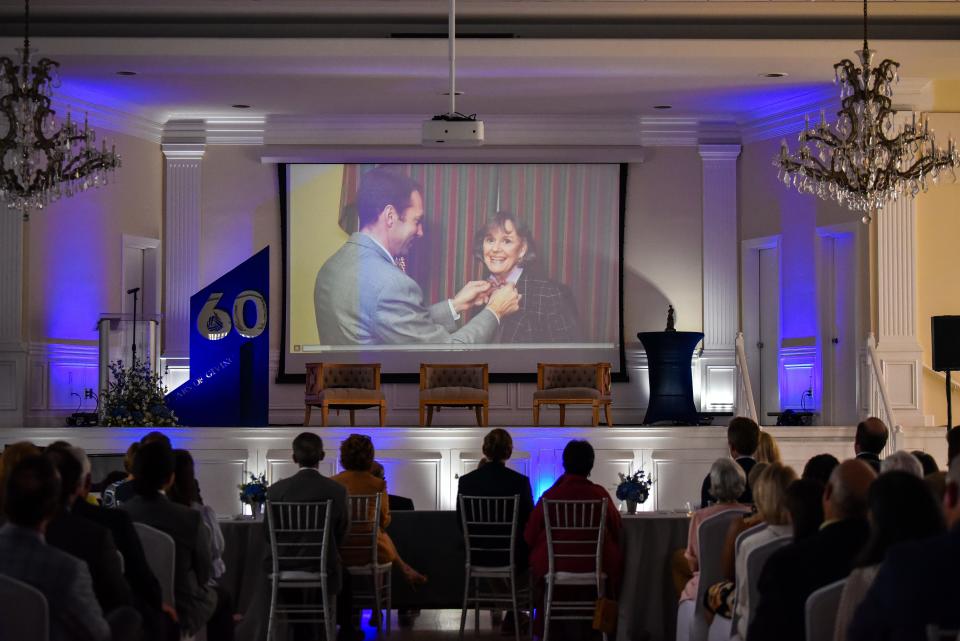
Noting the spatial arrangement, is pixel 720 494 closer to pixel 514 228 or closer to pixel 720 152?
pixel 514 228

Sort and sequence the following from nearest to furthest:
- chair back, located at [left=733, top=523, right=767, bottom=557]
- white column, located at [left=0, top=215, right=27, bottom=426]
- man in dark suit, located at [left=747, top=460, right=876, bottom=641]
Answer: man in dark suit, located at [left=747, top=460, right=876, bottom=641]
chair back, located at [left=733, top=523, right=767, bottom=557]
white column, located at [left=0, top=215, right=27, bottom=426]

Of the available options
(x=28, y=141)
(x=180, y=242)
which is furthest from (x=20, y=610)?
(x=180, y=242)

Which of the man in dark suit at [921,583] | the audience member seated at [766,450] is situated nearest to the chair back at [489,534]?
the audience member seated at [766,450]

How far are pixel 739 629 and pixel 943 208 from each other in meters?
8.82

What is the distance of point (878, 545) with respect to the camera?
10.6ft

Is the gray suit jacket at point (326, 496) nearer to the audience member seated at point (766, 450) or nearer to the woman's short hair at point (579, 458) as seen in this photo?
the woman's short hair at point (579, 458)

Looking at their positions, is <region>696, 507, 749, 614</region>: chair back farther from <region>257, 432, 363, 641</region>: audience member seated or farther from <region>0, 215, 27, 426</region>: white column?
<region>0, 215, 27, 426</region>: white column

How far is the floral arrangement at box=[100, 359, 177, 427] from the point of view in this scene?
477 inches

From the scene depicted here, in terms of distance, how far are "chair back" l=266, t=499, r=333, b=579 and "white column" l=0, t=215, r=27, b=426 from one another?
6.76 metres

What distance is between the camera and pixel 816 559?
3.96 m

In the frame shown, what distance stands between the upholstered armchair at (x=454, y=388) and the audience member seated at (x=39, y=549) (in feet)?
29.6

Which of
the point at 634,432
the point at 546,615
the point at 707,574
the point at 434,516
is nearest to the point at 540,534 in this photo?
the point at 546,615

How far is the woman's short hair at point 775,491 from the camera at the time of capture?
4562mm

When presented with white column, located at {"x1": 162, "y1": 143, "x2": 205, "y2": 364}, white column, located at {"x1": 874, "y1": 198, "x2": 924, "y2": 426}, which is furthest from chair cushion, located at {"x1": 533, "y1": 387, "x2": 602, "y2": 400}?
white column, located at {"x1": 162, "y1": 143, "x2": 205, "y2": 364}
